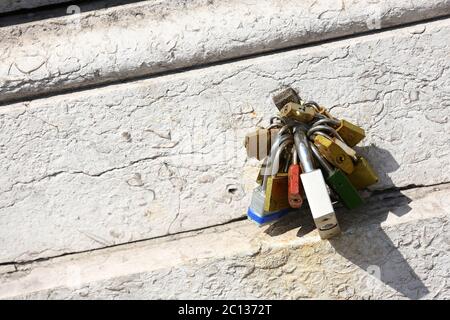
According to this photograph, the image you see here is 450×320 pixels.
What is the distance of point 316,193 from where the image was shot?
1120 millimetres

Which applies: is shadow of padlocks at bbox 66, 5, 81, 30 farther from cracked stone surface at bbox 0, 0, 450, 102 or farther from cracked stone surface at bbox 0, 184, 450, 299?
cracked stone surface at bbox 0, 184, 450, 299

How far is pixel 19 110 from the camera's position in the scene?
4.32 feet

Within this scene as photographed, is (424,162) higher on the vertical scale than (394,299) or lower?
higher

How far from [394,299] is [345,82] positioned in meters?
0.42

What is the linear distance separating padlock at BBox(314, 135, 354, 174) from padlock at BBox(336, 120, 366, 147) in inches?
2.0

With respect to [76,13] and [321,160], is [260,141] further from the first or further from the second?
[76,13]

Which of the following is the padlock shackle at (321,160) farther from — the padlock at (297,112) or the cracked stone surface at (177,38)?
the cracked stone surface at (177,38)

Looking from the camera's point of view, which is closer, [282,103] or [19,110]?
[282,103]

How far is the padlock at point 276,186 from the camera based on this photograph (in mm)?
1187

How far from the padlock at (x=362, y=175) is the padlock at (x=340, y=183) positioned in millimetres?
28

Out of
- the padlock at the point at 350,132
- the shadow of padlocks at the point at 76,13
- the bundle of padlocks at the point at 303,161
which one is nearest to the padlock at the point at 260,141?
the bundle of padlocks at the point at 303,161

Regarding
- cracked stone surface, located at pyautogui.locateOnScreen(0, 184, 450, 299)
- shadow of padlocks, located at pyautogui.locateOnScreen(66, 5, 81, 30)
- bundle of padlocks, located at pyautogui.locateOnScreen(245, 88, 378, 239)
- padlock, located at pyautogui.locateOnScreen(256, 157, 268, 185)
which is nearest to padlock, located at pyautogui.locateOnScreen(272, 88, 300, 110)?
bundle of padlocks, located at pyautogui.locateOnScreen(245, 88, 378, 239)

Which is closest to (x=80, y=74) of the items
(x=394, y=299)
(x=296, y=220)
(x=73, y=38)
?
(x=73, y=38)

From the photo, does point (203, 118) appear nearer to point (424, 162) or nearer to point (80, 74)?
point (80, 74)
